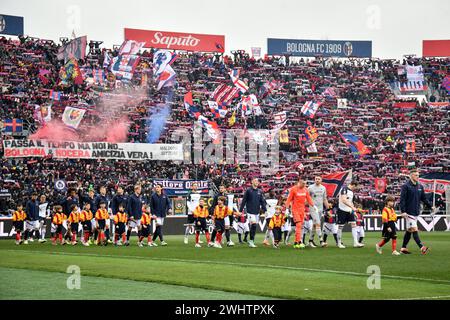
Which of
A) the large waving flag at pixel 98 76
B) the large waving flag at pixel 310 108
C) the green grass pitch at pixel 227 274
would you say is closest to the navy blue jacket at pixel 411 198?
the green grass pitch at pixel 227 274

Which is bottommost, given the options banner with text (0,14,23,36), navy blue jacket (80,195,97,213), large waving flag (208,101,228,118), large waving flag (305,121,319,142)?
navy blue jacket (80,195,97,213)

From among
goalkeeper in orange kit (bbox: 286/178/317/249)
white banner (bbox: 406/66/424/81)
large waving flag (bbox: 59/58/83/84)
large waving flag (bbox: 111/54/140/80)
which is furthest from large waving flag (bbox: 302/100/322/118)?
goalkeeper in orange kit (bbox: 286/178/317/249)

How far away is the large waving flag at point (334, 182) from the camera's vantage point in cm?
3903

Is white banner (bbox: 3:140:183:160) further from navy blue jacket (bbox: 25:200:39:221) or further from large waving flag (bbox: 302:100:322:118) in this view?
large waving flag (bbox: 302:100:322:118)

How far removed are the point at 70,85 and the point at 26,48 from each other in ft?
16.6

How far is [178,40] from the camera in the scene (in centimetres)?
7281

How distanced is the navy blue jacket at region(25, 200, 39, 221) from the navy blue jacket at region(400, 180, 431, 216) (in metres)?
16.3

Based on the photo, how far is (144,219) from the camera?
3084cm

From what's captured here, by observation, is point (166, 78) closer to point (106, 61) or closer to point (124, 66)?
point (124, 66)

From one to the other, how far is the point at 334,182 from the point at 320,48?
41285 millimetres

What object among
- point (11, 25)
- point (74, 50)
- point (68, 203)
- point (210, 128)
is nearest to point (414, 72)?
point (210, 128)

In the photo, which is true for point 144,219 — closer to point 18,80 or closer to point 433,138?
point 18,80

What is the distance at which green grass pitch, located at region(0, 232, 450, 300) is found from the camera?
15.0m
